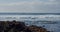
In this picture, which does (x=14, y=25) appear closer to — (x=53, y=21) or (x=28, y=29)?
(x=28, y=29)

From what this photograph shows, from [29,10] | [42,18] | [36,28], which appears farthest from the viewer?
[29,10]

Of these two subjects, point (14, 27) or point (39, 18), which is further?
point (39, 18)

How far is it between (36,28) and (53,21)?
0.27 metres

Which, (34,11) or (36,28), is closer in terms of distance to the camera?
(36,28)

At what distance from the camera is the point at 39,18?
176cm

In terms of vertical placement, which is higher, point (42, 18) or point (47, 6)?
point (47, 6)

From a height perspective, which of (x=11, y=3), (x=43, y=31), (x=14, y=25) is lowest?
(x=43, y=31)

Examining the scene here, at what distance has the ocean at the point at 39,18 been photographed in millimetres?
1709

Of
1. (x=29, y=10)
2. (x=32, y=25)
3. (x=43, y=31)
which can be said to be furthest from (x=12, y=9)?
(x=43, y=31)

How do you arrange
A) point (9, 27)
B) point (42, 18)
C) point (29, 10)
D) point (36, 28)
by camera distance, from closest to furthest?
1. point (9, 27)
2. point (36, 28)
3. point (42, 18)
4. point (29, 10)

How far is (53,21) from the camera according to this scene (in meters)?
1.76

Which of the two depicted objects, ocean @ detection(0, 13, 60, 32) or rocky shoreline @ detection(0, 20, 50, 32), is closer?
rocky shoreline @ detection(0, 20, 50, 32)

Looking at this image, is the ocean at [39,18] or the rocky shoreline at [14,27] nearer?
the rocky shoreline at [14,27]

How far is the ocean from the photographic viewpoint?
1.71 meters
